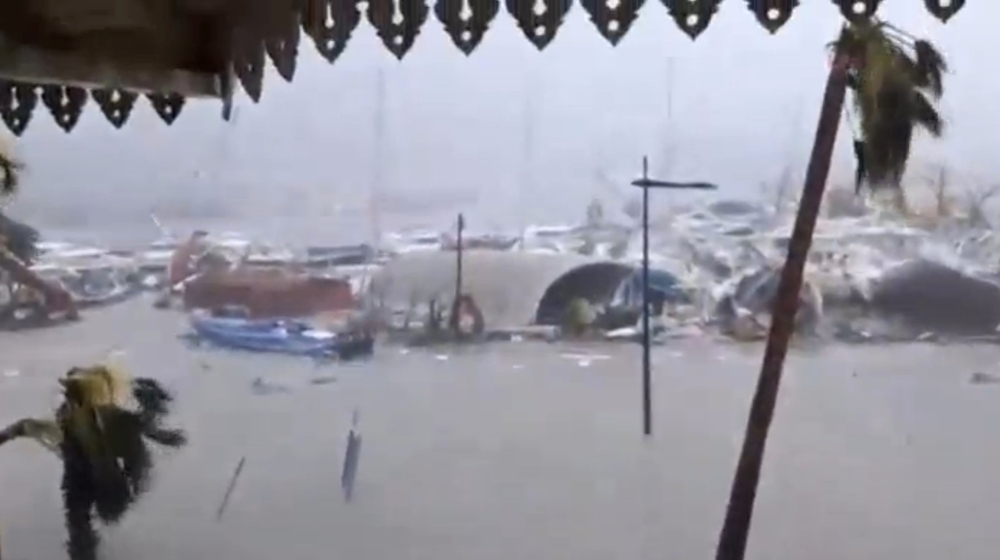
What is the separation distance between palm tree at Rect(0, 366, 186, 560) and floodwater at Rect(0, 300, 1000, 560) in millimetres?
28

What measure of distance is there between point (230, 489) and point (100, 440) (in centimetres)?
21

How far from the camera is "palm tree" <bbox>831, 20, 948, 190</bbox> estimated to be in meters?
1.88

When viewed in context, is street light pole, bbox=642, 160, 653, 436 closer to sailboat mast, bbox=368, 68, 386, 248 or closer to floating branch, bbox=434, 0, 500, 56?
sailboat mast, bbox=368, 68, 386, 248

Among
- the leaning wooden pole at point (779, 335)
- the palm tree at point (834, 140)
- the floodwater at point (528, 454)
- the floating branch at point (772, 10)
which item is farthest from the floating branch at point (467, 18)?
the floodwater at point (528, 454)

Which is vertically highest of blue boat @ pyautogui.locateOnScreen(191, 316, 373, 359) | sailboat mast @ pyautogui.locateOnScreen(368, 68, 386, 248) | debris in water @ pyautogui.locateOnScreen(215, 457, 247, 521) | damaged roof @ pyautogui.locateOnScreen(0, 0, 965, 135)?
damaged roof @ pyautogui.locateOnScreen(0, 0, 965, 135)

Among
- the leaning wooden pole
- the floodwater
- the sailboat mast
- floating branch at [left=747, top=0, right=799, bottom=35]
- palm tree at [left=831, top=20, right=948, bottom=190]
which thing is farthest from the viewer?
the sailboat mast

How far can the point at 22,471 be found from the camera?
92.9 inches

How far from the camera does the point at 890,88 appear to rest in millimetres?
1872

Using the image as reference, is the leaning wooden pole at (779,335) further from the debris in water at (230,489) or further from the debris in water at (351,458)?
the debris in water at (230,489)

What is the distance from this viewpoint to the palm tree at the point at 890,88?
1.88 meters

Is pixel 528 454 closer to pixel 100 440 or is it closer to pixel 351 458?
pixel 351 458

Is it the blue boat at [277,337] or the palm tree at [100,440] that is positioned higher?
the blue boat at [277,337]

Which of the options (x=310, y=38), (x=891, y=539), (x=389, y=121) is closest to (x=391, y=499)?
(x=389, y=121)

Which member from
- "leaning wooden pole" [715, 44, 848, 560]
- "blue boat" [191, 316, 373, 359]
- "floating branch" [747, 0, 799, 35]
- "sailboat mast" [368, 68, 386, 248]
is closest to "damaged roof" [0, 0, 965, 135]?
"floating branch" [747, 0, 799, 35]
